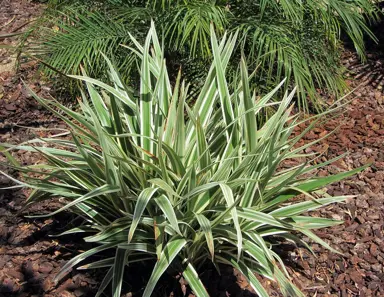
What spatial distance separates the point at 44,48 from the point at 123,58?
1.71 feet

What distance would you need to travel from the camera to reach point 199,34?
333cm

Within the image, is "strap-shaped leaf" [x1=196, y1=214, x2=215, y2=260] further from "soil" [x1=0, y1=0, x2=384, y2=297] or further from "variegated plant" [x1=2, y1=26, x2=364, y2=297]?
"soil" [x1=0, y1=0, x2=384, y2=297]

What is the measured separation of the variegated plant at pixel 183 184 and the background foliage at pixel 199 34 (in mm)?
773

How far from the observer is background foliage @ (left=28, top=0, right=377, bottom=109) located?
342cm

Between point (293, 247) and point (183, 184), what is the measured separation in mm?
888

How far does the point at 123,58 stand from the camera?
3.60 m

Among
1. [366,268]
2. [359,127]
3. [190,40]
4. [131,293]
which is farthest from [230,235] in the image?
[359,127]

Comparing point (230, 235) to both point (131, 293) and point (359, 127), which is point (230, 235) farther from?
point (359, 127)

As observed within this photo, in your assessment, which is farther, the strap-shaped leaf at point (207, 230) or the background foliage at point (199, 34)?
the background foliage at point (199, 34)

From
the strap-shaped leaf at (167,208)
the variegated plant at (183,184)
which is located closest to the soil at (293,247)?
the variegated plant at (183,184)

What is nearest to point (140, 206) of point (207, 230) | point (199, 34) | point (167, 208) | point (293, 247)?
point (167, 208)

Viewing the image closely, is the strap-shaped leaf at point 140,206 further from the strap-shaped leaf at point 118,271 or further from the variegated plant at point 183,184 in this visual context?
the strap-shaped leaf at point 118,271

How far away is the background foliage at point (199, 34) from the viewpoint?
342cm

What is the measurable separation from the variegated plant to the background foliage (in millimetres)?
773
